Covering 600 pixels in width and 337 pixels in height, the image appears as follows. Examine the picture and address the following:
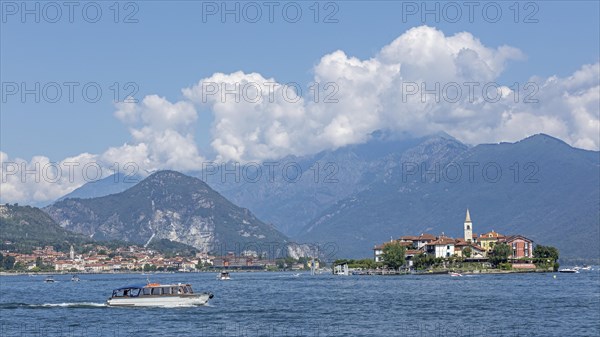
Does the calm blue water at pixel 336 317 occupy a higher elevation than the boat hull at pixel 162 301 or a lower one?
lower

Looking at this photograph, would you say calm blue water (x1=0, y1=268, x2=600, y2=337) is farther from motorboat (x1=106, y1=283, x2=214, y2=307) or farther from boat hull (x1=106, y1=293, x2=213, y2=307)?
motorboat (x1=106, y1=283, x2=214, y2=307)

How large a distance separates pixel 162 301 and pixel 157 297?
93 cm

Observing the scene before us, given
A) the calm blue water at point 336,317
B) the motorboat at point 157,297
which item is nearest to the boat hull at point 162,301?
→ the motorboat at point 157,297

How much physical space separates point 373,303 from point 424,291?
29875 millimetres

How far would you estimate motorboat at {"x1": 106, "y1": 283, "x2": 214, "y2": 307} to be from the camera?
11106cm

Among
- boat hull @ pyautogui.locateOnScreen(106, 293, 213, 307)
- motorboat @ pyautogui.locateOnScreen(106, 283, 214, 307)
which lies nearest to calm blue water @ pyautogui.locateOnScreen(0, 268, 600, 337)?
boat hull @ pyautogui.locateOnScreen(106, 293, 213, 307)

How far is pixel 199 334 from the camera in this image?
3086 inches

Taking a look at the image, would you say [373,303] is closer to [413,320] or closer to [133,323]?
[413,320]

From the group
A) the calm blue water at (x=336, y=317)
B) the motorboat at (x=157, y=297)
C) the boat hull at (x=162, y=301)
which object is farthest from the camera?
the motorboat at (x=157, y=297)

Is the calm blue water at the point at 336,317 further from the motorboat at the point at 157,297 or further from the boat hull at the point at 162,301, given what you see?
the motorboat at the point at 157,297

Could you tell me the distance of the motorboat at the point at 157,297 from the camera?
11106 cm

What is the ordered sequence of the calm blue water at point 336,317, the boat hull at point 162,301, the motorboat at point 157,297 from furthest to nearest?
1. the motorboat at point 157,297
2. the boat hull at point 162,301
3. the calm blue water at point 336,317

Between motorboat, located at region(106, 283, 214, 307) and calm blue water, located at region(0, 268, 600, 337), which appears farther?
motorboat, located at region(106, 283, 214, 307)

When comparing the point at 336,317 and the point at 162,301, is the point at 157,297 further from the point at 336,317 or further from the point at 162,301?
the point at 336,317
